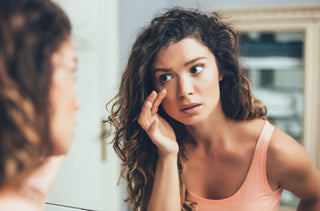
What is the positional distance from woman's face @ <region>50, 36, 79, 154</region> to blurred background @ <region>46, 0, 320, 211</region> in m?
0.24

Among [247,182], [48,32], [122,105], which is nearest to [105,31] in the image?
[122,105]

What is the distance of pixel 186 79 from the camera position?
54 cm

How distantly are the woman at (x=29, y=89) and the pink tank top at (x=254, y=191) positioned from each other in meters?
0.44

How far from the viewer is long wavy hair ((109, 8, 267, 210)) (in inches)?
22.4

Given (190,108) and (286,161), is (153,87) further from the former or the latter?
(286,161)

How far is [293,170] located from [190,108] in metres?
0.28

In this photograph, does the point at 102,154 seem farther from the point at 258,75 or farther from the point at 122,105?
the point at 258,75

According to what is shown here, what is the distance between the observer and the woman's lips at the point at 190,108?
1.82ft

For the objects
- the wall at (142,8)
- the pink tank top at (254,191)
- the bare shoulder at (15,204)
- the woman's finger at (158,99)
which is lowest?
the pink tank top at (254,191)

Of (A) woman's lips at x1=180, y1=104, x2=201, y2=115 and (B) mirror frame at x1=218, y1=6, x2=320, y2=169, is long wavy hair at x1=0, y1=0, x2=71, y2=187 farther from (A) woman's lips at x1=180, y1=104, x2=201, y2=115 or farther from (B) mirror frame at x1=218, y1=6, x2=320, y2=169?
(B) mirror frame at x1=218, y1=6, x2=320, y2=169

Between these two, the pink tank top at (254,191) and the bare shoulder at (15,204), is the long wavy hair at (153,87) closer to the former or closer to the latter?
the pink tank top at (254,191)

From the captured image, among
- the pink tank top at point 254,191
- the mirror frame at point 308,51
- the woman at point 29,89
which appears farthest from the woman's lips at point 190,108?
the mirror frame at point 308,51

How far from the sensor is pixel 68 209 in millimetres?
477

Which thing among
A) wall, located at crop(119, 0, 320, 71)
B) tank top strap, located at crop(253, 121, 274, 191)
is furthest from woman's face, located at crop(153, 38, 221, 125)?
wall, located at crop(119, 0, 320, 71)
